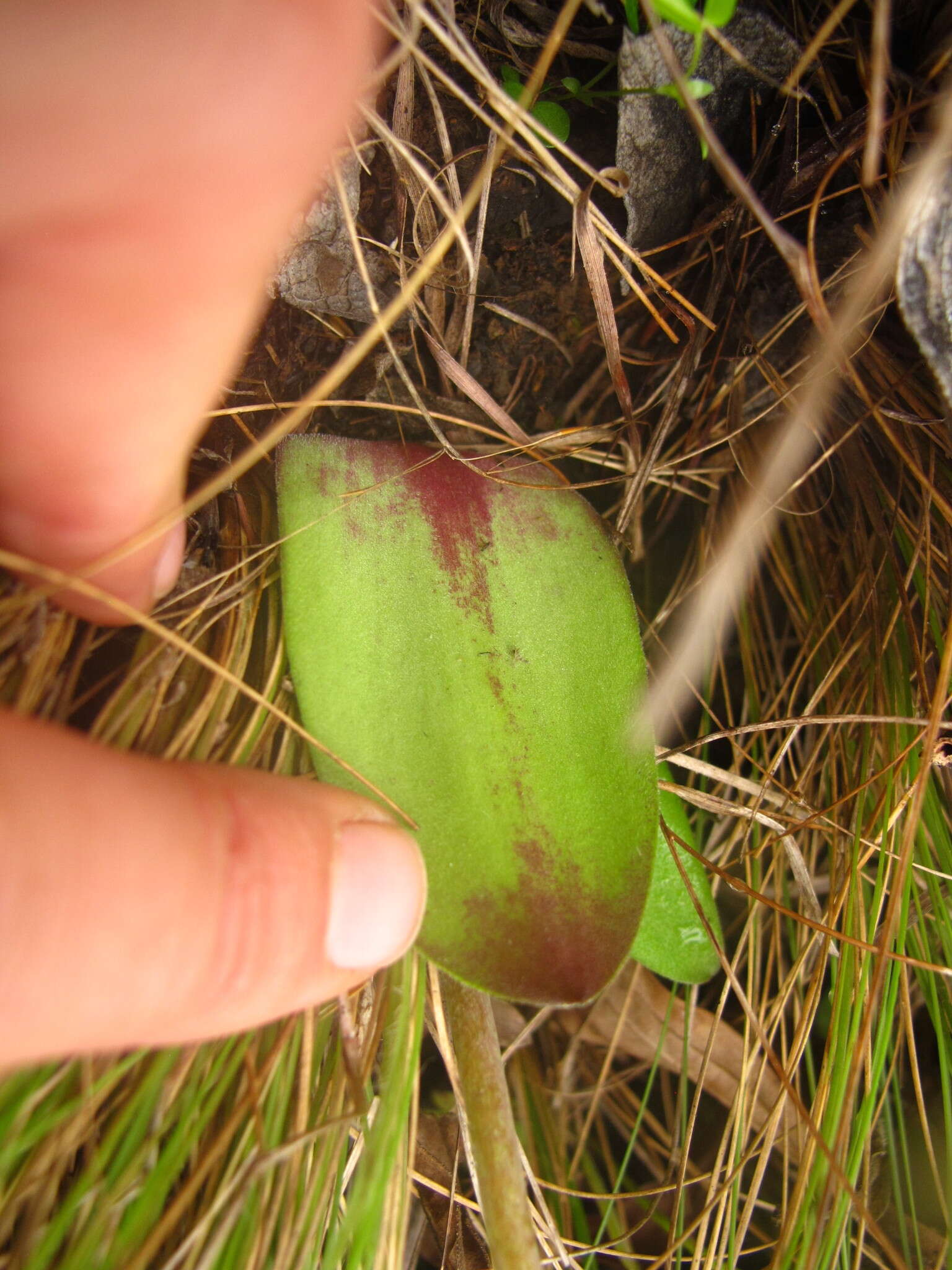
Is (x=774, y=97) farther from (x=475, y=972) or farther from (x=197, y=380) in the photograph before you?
(x=475, y=972)

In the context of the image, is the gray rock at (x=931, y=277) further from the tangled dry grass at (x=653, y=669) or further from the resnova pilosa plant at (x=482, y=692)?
the resnova pilosa plant at (x=482, y=692)

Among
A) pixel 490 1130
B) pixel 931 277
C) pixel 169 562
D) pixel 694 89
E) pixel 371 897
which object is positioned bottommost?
pixel 490 1130

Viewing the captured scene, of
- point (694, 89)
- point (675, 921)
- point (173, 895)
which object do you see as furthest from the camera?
point (675, 921)

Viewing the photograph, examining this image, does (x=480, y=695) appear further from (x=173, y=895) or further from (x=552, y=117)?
(x=552, y=117)

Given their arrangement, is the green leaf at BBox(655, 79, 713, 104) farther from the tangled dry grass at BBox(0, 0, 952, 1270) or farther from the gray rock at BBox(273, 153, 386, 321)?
the gray rock at BBox(273, 153, 386, 321)

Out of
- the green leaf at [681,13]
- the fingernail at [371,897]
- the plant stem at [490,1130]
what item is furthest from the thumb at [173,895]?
the green leaf at [681,13]

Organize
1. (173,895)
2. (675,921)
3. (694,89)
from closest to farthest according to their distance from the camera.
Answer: (173,895) < (694,89) < (675,921)

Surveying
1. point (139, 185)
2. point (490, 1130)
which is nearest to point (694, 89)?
point (139, 185)
